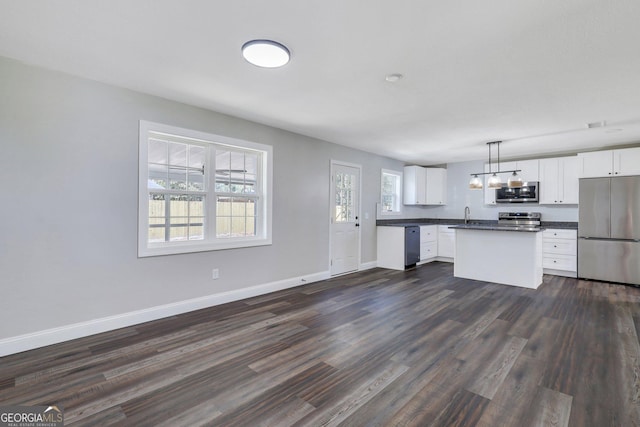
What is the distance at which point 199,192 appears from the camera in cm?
371

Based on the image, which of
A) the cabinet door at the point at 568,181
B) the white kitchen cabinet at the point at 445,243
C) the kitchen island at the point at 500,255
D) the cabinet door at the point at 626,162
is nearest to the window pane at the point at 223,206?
the kitchen island at the point at 500,255

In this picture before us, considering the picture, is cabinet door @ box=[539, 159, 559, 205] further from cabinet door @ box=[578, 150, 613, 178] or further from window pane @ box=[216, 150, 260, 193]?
window pane @ box=[216, 150, 260, 193]

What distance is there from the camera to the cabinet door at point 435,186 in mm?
7383

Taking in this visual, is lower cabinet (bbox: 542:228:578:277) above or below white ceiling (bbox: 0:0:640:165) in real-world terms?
below

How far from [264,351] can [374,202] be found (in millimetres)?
4368

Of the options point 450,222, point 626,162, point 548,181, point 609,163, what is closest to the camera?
point 626,162

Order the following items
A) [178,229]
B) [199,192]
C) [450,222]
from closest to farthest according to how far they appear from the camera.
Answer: [178,229]
[199,192]
[450,222]

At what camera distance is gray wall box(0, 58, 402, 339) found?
256 cm

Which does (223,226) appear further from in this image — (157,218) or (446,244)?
(446,244)

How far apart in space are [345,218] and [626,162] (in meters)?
4.91

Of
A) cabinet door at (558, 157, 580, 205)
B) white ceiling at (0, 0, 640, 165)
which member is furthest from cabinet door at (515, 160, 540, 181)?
white ceiling at (0, 0, 640, 165)

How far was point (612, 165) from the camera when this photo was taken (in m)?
5.20

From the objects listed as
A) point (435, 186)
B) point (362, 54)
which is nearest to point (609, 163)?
point (435, 186)

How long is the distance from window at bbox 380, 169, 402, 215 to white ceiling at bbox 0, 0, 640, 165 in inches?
111
